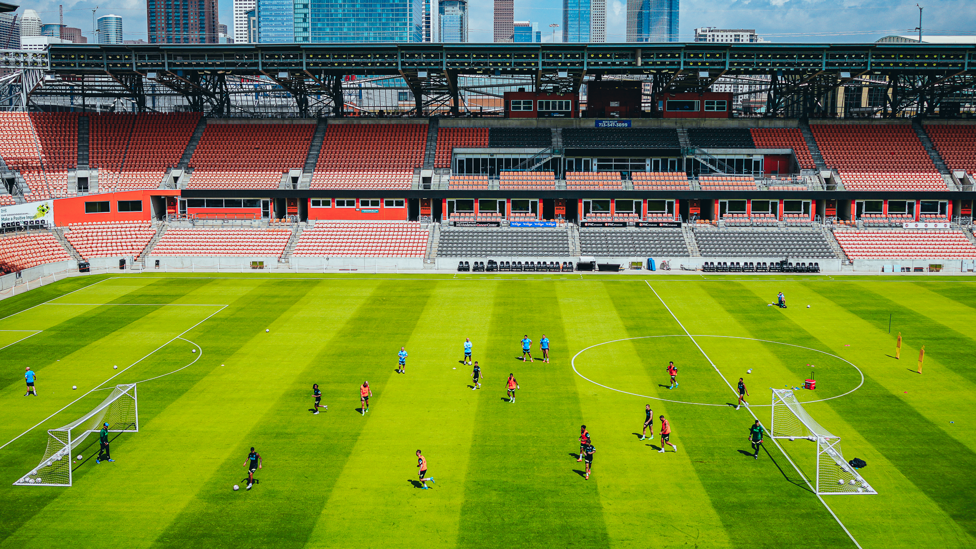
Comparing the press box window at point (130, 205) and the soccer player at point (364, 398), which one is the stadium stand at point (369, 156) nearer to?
the press box window at point (130, 205)

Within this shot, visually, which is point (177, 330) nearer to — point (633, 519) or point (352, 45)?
point (633, 519)

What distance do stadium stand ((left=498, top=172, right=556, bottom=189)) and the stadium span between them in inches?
11.8

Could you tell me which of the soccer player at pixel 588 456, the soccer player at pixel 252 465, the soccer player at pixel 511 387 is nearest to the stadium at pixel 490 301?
the soccer player at pixel 252 465

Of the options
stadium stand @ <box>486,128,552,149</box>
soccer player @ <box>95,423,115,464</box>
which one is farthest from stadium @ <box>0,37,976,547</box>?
soccer player @ <box>95,423,115,464</box>

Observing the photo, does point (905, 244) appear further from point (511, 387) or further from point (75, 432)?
point (75, 432)

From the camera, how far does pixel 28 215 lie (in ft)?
A: 215

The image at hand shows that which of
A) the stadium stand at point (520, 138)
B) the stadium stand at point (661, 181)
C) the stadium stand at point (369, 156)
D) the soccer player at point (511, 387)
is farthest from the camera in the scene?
the stadium stand at point (520, 138)

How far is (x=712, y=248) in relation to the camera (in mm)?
68938

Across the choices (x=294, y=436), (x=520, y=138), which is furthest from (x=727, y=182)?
(x=294, y=436)

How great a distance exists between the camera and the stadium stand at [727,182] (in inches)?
2936

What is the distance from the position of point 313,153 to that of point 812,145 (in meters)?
51.8

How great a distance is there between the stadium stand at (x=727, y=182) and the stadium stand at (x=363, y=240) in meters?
27.6

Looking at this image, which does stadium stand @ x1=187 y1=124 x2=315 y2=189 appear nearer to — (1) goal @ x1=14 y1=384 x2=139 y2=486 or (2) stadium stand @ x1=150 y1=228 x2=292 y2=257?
(2) stadium stand @ x1=150 y1=228 x2=292 y2=257

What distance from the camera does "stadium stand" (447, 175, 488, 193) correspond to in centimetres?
7562
